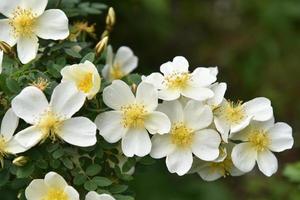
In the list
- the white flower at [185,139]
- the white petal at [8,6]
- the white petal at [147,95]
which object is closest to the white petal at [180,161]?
the white flower at [185,139]

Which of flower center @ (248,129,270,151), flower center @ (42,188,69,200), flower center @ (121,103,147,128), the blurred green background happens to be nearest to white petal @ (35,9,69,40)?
flower center @ (121,103,147,128)

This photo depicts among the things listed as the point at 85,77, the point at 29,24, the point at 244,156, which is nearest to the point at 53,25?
the point at 29,24

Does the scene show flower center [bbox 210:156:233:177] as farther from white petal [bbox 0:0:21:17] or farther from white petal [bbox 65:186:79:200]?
white petal [bbox 0:0:21:17]

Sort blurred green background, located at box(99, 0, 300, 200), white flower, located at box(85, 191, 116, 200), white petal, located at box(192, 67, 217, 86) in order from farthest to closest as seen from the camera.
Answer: blurred green background, located at box(99, 0, 300, 200) → white petal, located at box(192, 67, 217, 86) → white flower, located at box(85, 191, 116, 200)

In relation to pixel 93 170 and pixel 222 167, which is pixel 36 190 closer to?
pixel 93 170

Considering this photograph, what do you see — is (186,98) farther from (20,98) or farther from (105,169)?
(20,98)
